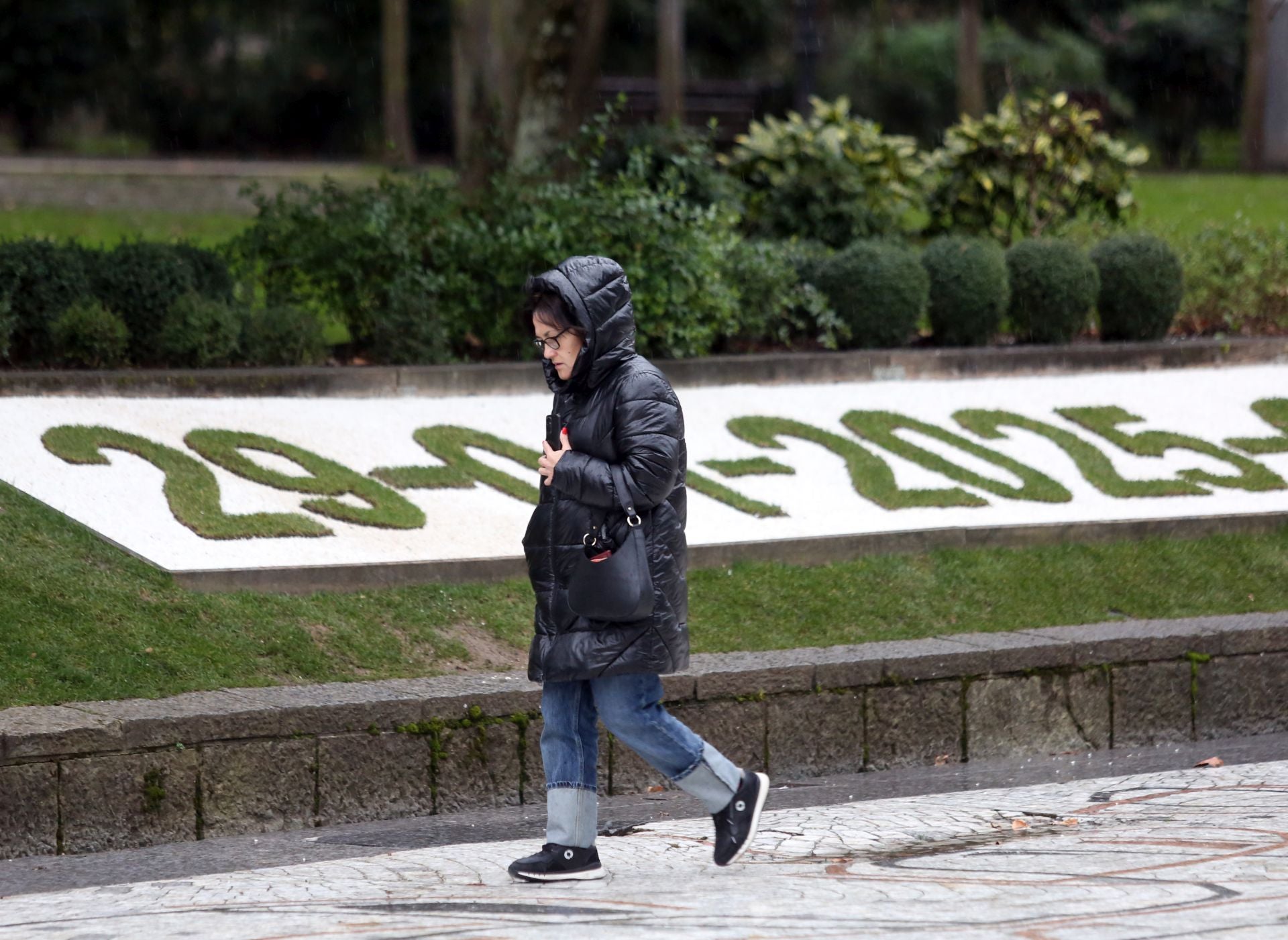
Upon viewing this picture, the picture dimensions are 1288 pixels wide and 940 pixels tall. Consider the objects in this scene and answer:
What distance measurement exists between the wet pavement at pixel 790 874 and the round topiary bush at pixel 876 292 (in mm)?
5469

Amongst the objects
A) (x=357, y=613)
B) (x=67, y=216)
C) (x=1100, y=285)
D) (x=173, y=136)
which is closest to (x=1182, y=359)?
(x=1100, y=285)

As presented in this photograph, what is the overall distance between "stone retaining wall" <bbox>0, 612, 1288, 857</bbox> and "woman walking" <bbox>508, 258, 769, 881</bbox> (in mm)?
1317

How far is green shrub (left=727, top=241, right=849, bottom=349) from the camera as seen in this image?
11.5 m

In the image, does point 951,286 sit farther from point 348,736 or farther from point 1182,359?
point 348,736

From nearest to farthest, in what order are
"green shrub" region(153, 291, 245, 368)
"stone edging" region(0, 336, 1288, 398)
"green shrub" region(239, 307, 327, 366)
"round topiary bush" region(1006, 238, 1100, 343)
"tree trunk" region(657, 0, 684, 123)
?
"stone edging" region(0, 336, 1288, 398) < "green shrub" region(153, 291, 245, 368) < "green shrub" region(239, 307, 327, 366) < "round topiary bush" region(1006, 238, 1100, 343) < "tree trunk" region(657, 0, 684, 123)

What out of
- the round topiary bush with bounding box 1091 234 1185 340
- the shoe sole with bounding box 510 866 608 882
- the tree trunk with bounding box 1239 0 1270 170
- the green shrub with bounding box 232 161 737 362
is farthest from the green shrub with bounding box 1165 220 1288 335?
the tree trunk with bounding box 1239 0 1270 170

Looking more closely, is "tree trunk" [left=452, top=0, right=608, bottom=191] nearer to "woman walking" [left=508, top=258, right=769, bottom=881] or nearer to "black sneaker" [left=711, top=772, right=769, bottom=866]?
"woman walking" [left=508, top=258, right=769, bottom=881]

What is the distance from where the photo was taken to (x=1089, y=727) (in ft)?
24.1

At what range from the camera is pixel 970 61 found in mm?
26297

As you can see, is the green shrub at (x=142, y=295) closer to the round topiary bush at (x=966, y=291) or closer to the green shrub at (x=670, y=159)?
the green shrub at (x=670, y=159)

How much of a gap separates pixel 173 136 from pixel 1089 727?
27.1m

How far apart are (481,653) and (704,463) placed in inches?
103

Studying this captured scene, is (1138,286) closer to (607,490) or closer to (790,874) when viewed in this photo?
(790,874)

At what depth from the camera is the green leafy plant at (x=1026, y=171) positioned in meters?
13.7
